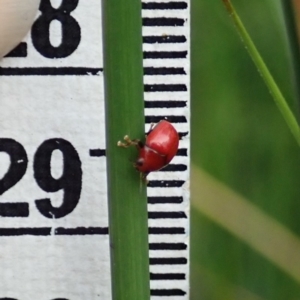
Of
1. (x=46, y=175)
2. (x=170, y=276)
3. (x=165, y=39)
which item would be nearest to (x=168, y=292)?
Result: (x=170, y=276)

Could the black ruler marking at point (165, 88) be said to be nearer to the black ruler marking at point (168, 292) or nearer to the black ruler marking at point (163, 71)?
the black ruler marking at point (163, 71)

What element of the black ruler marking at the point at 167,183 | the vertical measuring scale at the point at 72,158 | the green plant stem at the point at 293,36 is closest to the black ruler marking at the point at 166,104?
the vertical measuring scale at the point at 72,158

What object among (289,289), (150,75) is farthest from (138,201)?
(289,289)

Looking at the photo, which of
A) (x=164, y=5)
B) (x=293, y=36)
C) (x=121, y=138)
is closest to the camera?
(x=121, y=138)

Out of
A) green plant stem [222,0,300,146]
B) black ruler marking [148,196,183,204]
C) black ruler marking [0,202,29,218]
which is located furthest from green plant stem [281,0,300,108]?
black ruler marking [0,202,29,218]

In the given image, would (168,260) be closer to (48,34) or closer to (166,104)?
(166,104)

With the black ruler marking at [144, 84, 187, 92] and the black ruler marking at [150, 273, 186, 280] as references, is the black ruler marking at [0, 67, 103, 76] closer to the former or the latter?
the black ruler marking at [144, 84, 187, 92]
